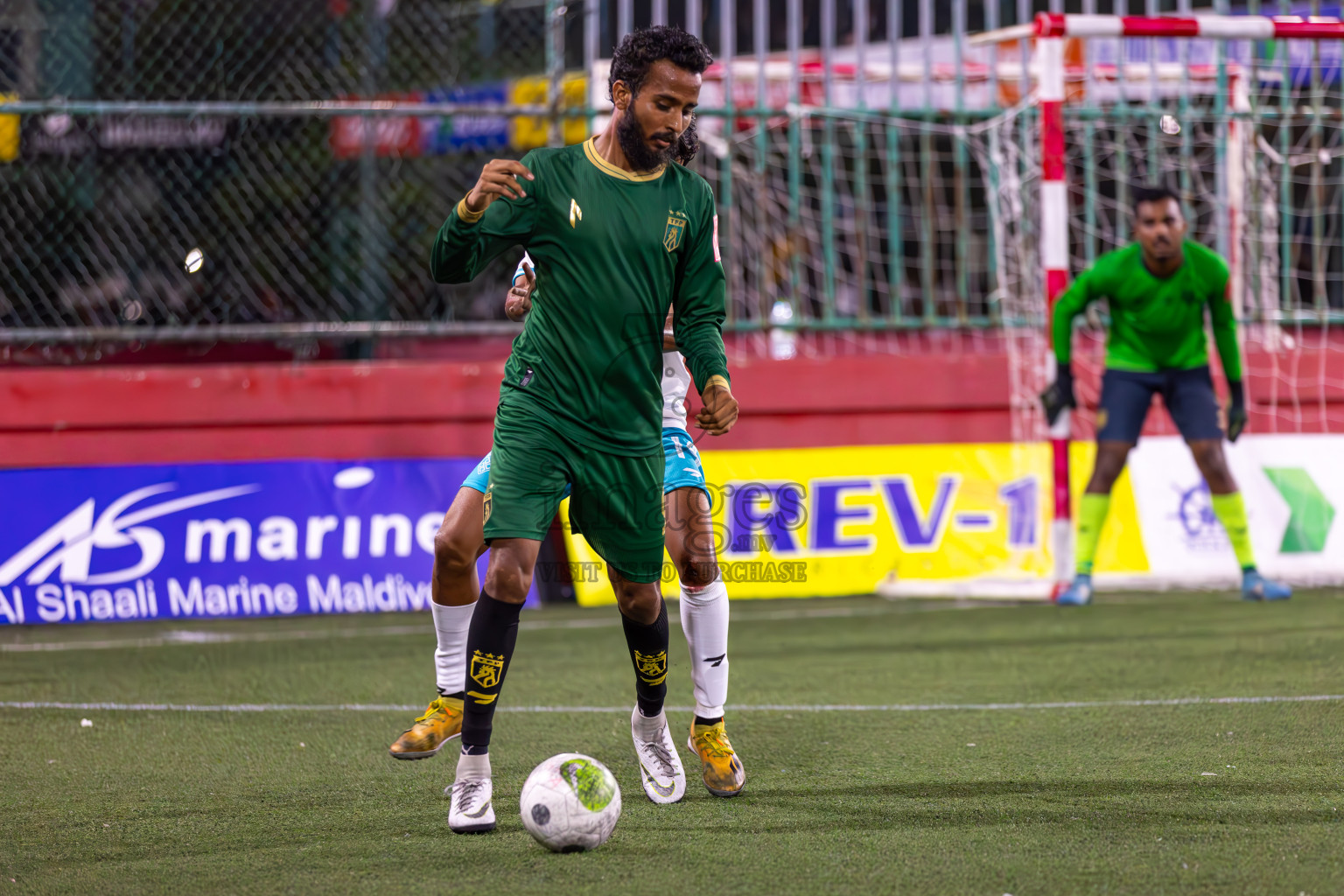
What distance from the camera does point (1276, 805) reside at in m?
3.84

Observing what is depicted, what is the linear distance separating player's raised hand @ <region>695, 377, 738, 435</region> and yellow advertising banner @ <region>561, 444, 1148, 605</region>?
527cm

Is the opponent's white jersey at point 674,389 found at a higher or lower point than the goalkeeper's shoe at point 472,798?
higher

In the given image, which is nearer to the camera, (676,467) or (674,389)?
(676,467)

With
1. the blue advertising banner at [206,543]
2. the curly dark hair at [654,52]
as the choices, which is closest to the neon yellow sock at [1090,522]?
the blue advertising banner at [206,543]

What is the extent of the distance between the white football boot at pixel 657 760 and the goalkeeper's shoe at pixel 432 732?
0.54 meters

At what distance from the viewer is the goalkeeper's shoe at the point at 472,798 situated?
12.2 feet

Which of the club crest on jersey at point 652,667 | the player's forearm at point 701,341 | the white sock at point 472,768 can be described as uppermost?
the player's forearm at point 701,341

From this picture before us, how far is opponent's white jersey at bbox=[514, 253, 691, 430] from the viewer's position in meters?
4.54

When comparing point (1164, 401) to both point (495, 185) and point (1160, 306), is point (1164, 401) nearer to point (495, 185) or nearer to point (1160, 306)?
point (1160, 306)

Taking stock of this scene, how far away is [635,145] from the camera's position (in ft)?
12.7

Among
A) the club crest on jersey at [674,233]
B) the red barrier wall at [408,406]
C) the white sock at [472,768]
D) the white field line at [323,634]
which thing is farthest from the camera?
the red barrier wall at [408,406]

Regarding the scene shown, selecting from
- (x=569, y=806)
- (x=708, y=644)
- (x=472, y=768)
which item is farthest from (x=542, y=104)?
(x=569, y=806)

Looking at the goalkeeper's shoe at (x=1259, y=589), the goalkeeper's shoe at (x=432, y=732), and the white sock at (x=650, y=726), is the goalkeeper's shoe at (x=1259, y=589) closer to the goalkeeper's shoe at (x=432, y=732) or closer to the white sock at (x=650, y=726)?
the white sock at (x=650, y=726)

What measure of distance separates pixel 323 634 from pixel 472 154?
3.49 meters
